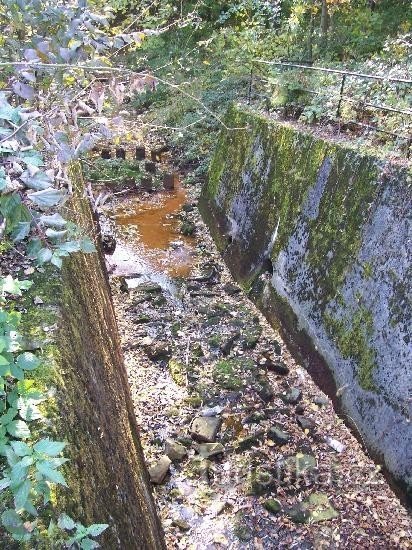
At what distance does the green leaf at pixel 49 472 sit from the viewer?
4.34 ft

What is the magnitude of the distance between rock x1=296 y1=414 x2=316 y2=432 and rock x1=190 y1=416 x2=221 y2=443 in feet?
2.93

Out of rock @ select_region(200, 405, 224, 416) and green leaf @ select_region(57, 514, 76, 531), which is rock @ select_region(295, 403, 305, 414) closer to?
rock @ select_region(200, 405, 224, 416)

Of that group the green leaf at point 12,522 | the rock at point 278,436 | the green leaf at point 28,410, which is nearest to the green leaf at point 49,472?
the green leaf at point 12,522

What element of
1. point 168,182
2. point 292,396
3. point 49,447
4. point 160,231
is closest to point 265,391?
point 292,396

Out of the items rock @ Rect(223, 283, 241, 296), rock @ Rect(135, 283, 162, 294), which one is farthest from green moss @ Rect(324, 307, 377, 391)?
rock @ Rect(135, 283, 162, 294)

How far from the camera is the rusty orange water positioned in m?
8.91

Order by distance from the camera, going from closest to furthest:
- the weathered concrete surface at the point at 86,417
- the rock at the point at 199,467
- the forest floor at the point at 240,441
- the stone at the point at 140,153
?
1. the weathered concrete surface at the point at 86,417
2. the forest floor at the point at 240,441
3. the rock at the point at 199,467
4. the stone at the point at 140,153

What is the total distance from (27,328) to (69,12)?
74.8 inches

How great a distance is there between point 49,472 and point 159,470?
348 cm

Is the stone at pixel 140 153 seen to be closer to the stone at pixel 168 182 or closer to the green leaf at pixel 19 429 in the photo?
the stone at pixel 168 182

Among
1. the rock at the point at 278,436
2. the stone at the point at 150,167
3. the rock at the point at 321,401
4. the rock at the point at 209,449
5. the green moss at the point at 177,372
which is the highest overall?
the stone at the point at 150,167

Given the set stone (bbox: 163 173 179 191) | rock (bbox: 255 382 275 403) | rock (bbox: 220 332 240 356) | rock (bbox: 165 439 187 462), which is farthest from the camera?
stone (bbox: 163 173 179 191)

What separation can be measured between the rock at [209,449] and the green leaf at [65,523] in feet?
11.5

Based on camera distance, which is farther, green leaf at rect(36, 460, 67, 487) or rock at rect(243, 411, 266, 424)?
rock at rect(243, 411, 266, 424)
